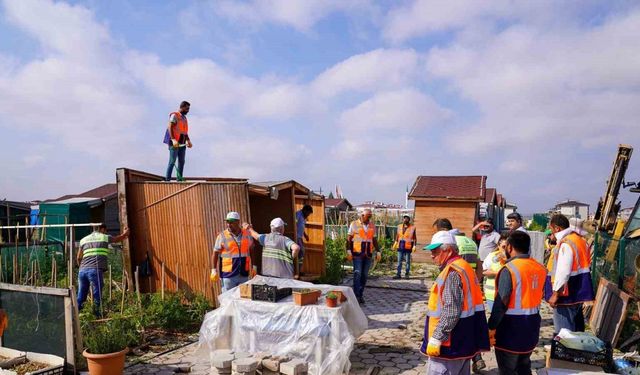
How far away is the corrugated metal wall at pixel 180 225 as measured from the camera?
7.95 metres

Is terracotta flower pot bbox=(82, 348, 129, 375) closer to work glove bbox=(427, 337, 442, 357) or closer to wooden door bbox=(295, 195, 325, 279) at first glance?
work glove bbox=(427, 337, 442, 357)

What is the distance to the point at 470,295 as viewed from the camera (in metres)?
3.54

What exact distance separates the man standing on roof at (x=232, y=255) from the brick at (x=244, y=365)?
181cm

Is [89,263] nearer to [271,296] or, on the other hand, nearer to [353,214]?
[271,296]

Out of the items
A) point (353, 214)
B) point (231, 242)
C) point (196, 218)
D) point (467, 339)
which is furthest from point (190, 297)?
point (353, 214)

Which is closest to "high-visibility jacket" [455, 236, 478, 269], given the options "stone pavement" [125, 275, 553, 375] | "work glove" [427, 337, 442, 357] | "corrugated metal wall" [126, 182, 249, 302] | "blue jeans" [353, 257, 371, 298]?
"stone pavement" [125, 275, 553, 375]

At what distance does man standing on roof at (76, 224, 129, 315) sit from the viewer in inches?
288

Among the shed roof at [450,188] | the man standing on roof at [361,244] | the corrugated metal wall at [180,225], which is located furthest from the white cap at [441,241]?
the shed roof at [450,188]

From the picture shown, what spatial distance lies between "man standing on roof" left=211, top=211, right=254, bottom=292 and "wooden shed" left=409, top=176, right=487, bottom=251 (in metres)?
9.91

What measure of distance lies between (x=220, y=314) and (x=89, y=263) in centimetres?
318

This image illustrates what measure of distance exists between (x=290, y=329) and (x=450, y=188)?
1164 centimetres

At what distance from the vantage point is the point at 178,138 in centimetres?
892

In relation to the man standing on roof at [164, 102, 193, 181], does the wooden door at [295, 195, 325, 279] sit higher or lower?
lower

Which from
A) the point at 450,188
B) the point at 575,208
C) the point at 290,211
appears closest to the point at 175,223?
the point at 290,211
